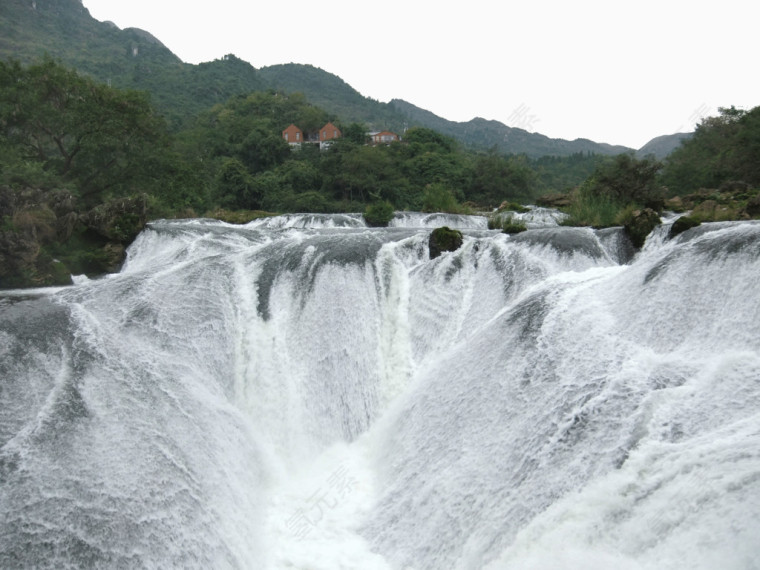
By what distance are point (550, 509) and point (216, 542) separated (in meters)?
3.72

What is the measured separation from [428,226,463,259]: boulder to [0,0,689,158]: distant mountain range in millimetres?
49099

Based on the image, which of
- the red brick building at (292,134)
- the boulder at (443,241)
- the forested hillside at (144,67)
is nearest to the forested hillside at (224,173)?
the forested hillside at (144,67)

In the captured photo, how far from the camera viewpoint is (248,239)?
14117mm

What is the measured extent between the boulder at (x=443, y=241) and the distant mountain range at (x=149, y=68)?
4910 centimetres

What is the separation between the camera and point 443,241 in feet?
37.0

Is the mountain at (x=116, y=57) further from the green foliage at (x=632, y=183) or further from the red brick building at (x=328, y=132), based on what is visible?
the green foliage at (x=632, y=183)

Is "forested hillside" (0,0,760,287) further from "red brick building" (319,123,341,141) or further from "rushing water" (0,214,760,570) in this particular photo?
"rushing water" (0,214,760,570)

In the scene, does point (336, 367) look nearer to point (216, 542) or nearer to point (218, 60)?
point (216, 542)

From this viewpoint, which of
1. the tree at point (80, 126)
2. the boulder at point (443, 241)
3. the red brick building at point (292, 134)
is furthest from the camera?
the red brick building at point (292, 134)

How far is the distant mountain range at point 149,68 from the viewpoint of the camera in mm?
83438

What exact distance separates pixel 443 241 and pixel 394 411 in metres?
4.22

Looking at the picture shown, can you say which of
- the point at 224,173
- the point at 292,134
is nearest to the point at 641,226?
the point at 224,173

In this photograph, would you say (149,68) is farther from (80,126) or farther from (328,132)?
(80,126)

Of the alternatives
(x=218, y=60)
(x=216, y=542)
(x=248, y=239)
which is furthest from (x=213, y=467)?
(x=218, y=60)
